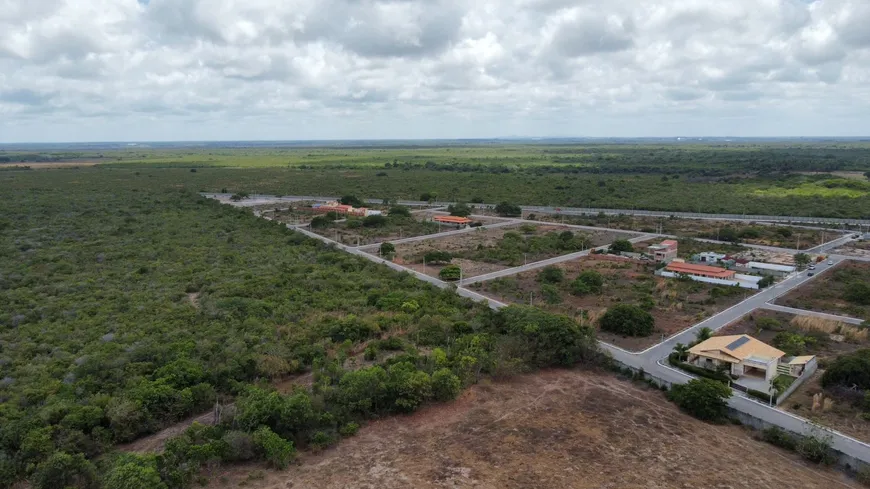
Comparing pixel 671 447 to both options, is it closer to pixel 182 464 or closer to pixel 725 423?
pixel 725 423

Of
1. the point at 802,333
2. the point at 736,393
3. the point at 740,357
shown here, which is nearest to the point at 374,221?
the point at 802,333

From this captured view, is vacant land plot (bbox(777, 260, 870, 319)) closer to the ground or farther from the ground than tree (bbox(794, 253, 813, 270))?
closer to the ground

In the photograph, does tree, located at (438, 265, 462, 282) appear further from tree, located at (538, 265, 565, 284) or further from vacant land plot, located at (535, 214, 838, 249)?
vacant land plot, located at (535, 214, 838, 249)

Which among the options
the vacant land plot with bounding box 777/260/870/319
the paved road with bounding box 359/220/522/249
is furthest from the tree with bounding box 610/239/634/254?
the paved road with bounding box 359/220/522/249

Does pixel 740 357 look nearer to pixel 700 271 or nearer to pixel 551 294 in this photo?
pixel 551 294

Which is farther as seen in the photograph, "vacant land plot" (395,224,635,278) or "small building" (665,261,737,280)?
"vacant land plot" (395,224,635,278)

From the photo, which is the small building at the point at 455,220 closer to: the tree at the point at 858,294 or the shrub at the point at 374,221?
the shrub at the point at 374,221
